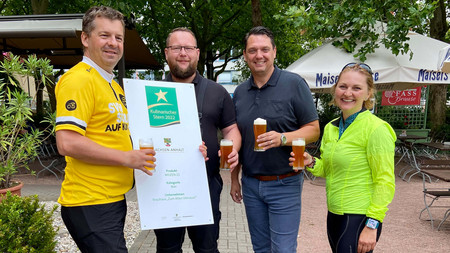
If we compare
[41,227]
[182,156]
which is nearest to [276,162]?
[182,156]

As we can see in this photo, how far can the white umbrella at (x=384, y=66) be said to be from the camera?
6797 millimetres

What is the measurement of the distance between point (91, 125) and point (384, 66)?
669 centimetres

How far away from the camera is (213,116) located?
8.14 ft

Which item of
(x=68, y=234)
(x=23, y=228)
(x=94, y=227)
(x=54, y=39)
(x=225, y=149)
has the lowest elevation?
(x=68, y=234)

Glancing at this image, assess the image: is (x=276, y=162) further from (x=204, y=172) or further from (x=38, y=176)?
(x=38, y=176)

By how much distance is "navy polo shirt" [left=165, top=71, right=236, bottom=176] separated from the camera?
2461mm

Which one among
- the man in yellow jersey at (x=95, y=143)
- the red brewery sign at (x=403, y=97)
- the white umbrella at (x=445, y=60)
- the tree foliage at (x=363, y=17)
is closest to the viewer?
the man in yellow jersey at (x=95, y=143)

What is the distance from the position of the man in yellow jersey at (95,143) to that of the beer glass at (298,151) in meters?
0.99

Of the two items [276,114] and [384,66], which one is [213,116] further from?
[384,66]

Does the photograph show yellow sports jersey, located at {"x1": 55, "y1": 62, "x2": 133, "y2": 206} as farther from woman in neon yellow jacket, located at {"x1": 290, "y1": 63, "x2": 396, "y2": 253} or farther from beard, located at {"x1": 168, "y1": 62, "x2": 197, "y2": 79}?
woman in neon yellow jacket, located at {"x1": 290, "y1": 63, "x2": 396, "y2": 253}

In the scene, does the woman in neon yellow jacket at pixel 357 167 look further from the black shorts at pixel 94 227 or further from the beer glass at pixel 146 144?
the black shorts at pixel 94 227

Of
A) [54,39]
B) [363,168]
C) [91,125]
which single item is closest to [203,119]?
[91,125]

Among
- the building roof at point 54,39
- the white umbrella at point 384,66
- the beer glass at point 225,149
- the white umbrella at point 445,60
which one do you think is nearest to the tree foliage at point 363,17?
the white umbrella at point 384,66

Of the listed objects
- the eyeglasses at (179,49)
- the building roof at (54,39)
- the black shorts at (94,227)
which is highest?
the building roof at (54,39)
